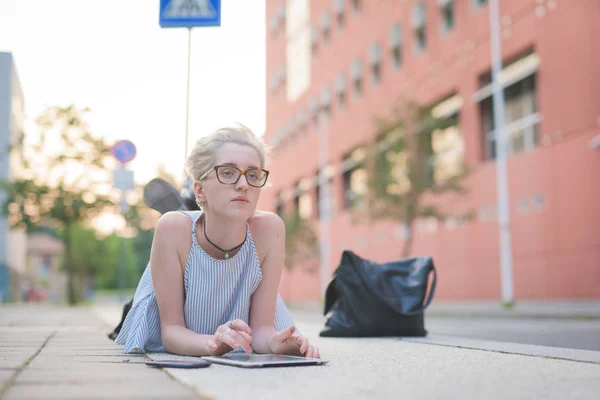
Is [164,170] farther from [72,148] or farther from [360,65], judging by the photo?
[72,148]

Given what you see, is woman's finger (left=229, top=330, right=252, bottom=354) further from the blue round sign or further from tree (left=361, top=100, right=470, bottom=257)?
tree (left=361, top=100, right=470, bottom=257)

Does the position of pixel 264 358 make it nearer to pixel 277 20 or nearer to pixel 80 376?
pixel 80 376

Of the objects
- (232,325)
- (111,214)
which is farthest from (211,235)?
(111,214)

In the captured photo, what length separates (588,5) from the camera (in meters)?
20.5

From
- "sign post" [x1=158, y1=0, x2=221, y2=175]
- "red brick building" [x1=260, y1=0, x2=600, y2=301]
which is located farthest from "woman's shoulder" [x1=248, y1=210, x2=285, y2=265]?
"red brick building" [x1=260, y1=0, x2=600, y2=301]

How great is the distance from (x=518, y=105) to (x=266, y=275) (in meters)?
21.5

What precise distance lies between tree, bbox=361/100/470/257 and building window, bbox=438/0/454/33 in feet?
19.7

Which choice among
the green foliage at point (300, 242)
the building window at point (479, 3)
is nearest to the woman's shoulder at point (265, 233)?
the building window at point (479, 3)

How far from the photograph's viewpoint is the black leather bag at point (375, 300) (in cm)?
654

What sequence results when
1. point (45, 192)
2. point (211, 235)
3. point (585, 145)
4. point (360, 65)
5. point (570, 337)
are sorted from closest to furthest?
1. point (211, 235)
2. point (570, 337)
3. point (585, 145)
4. point (45, 192)
5. point (360, 65)

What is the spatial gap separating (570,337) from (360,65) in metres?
29.5

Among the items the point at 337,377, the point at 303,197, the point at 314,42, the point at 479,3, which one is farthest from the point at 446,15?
the point at 337,377

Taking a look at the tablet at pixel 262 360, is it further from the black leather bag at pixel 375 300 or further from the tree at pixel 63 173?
the tree at pixel 63 173

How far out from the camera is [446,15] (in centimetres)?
2831
